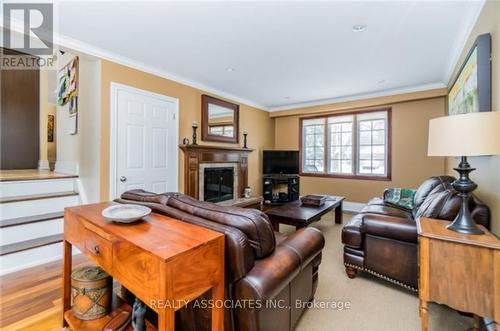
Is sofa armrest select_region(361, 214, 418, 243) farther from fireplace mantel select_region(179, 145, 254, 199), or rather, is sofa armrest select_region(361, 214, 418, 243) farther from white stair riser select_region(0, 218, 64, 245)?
white stair riser select_region(0, 218, 64, 245)

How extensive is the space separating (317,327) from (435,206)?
50.9 inches

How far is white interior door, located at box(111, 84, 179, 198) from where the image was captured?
3092 millimetres

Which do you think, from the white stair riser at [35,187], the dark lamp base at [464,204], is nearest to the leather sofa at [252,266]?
the dark lamp base at [464,204]

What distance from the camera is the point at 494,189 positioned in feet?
5.55

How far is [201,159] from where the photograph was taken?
4.11 meters

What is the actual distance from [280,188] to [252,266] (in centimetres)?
448

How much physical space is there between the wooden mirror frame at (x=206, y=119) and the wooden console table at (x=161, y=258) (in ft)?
10.0

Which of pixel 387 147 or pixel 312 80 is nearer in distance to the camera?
pixel 312 80

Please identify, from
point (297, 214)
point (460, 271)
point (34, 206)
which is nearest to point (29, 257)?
point (34, 206)

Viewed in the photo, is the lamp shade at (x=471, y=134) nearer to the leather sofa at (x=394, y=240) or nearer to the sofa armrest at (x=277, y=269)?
the leather sofa at (x=394, y=240)

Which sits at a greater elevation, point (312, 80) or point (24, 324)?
point (312, 80)

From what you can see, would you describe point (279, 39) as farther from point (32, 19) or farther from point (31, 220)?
point (31, 220)

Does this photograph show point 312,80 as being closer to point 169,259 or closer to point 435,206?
point 435,206

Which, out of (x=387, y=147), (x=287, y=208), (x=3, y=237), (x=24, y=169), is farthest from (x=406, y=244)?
(x=24, y=169)
